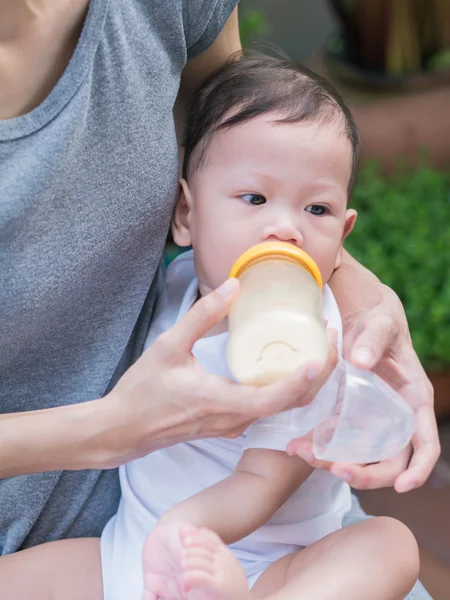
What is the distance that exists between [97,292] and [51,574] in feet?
1.24

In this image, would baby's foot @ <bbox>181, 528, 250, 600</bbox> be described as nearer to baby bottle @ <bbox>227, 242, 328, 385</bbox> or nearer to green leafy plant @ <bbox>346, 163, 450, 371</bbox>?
baby bottle @ <bbox>227, 242, 328, 385</bbox>

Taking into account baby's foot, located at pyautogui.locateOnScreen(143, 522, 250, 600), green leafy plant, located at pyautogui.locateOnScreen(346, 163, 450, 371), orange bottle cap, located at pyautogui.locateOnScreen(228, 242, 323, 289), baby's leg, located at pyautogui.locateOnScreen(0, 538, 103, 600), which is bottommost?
green leafy plant, located at pyautogui.locateOnScreen(346, 163, 450, 371)

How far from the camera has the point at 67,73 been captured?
3.56 feet

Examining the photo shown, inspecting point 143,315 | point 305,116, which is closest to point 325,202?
point 305,116

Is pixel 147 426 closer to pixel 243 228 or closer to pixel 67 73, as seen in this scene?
pixel 243 228

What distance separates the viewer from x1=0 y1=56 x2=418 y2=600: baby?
109 centimetres

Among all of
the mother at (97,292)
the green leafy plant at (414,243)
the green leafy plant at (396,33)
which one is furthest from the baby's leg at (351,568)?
the green leafy plant at (396,33)

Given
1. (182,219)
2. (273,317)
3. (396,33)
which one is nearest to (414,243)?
(396,33)

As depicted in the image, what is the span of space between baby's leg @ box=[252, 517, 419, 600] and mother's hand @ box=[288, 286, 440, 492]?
9 cm

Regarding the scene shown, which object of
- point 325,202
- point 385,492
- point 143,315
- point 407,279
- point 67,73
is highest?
point 67,73

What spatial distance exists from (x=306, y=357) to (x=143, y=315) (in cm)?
44

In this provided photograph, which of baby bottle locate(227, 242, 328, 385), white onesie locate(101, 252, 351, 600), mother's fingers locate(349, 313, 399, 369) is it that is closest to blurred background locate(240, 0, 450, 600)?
white onesie locate(101, 252, 351, 600)

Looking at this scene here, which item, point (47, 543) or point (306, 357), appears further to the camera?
point (47, 543)

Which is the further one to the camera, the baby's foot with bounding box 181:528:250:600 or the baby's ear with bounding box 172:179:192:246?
the baby's ear with bounding box 172:179:192:246
